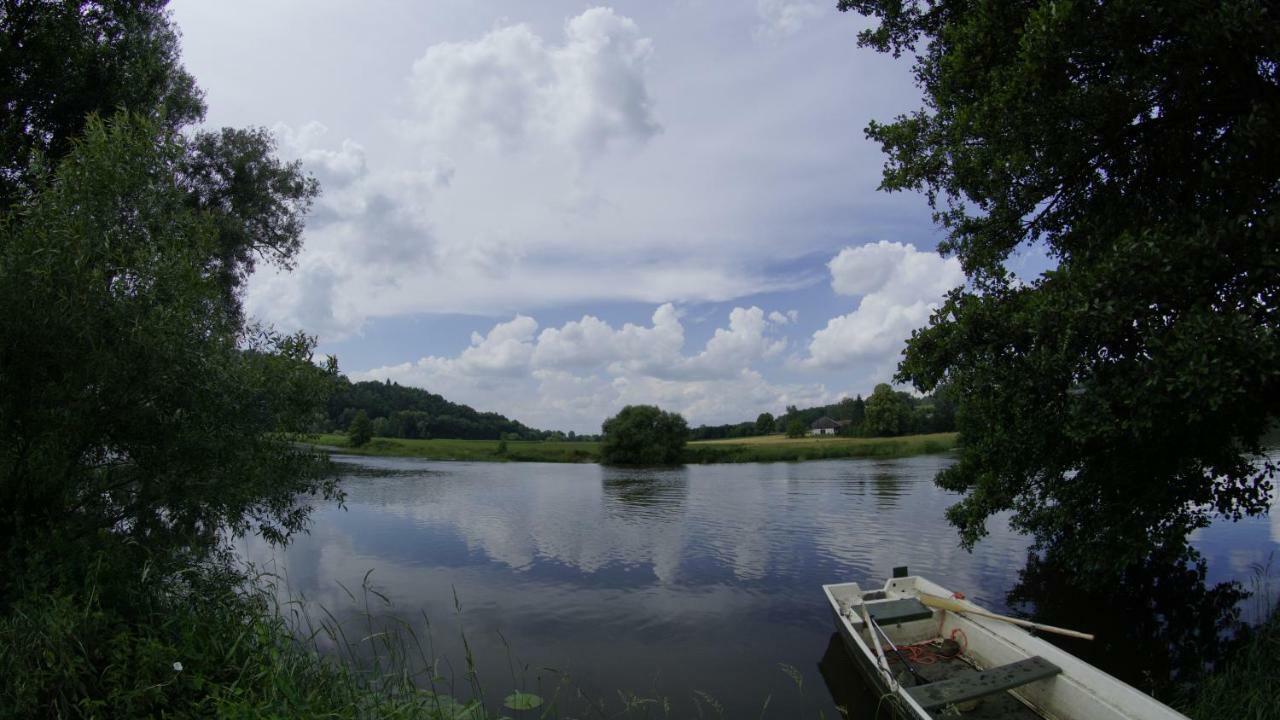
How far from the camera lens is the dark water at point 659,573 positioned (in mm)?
11156

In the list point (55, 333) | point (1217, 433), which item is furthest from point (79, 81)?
point (1217, 433)

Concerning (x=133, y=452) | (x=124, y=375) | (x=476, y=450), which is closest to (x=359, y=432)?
(x=476, y=450)

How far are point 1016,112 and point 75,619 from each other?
1150cm

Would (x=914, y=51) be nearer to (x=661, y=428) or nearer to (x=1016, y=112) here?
(x=1016, y=112)

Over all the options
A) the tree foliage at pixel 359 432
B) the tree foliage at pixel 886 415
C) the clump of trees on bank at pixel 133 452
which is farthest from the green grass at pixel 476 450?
the clump of trees on bank at pixel 133 452

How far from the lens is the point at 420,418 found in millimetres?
96250

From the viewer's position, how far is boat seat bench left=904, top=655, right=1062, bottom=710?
24.2 ft

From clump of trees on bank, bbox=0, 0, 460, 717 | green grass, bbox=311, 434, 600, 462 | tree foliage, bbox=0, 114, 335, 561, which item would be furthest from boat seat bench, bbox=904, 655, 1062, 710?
green grass, bbox=311, 434, 600, 462

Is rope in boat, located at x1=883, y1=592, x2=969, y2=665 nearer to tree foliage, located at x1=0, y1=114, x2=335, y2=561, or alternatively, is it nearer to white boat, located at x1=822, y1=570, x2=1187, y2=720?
white boat, located at x1=822, y1=570, x2=1187, y2=720

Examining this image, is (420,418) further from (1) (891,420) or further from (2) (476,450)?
(1) (891,420)

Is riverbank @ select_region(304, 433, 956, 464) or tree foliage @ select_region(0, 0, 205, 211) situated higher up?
tree foliage @ select_region(0, 0, 205, 211)

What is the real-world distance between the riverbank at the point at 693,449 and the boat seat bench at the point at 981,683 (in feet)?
194

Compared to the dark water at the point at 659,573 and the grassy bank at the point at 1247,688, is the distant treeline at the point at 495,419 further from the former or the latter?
the grassy bank at the point at 1247,688

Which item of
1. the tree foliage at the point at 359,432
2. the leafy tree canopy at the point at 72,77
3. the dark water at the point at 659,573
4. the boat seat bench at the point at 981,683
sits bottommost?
the dark water at the point at 659,573
